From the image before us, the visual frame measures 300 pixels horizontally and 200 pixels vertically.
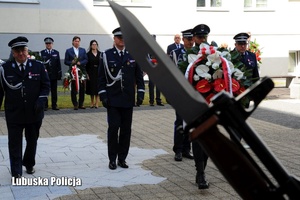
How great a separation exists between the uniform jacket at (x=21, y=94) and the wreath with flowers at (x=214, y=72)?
2.29m

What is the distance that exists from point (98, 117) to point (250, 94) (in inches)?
478

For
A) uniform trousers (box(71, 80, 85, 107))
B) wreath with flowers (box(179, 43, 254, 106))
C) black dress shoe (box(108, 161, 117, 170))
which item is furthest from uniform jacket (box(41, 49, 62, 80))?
wreath with flowers (box(179, 43, 254, 106))

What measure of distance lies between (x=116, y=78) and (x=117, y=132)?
87 cm

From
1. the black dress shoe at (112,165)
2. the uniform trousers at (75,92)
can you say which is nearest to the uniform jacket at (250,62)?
the black dress shoe at (112,165)

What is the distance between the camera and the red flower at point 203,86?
5.95m

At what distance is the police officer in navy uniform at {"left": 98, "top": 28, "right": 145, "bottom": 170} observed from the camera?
7965 mm

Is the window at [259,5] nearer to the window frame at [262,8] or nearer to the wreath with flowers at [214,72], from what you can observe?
the window frame at [262,8]

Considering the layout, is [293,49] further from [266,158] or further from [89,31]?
[266,158]

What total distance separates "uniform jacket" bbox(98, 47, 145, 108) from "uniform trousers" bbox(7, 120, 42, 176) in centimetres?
125

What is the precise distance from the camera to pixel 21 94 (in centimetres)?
728

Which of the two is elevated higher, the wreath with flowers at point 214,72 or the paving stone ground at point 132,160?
the wreath with flowers at point 214,72

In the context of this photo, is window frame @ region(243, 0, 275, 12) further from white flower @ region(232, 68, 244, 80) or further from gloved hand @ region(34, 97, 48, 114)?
white flower @ region(232, 68, 244, 80)

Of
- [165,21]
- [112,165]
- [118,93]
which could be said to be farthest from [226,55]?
[165,21]

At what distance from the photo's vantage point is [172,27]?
24.4 meters
